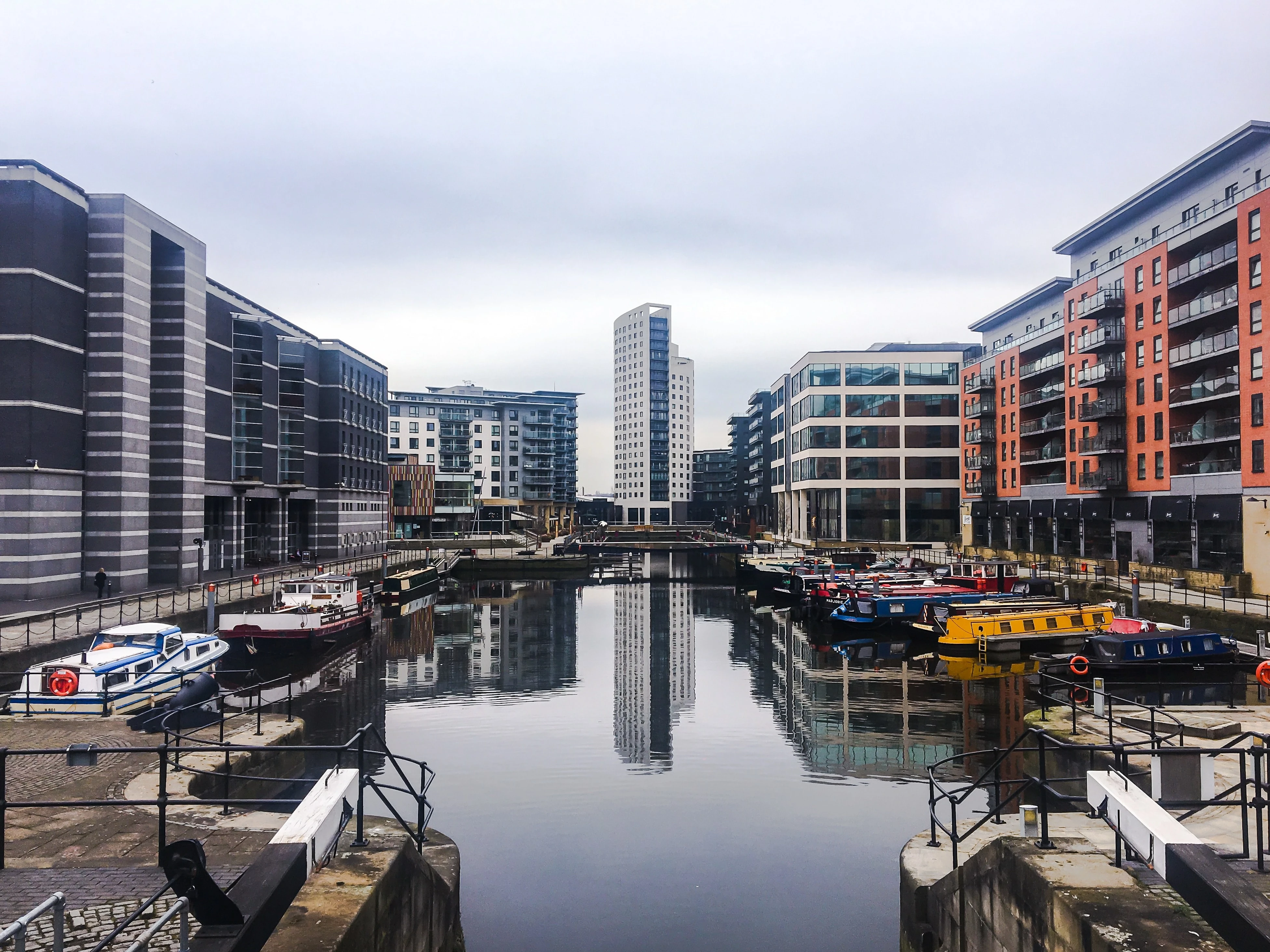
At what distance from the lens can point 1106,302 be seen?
58.3 metres

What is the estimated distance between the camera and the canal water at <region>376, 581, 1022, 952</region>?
14.2m

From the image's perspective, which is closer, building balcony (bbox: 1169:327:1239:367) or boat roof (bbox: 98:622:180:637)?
boat roof (bbox: 98:622:180:637)

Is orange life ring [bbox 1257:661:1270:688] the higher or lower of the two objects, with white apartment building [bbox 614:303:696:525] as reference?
lower

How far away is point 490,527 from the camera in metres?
124

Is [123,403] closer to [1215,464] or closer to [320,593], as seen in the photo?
[320,593]

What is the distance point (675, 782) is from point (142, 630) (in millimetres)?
17741

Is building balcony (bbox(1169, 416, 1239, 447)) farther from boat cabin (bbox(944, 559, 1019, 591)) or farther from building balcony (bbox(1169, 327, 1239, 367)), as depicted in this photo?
boat cabin (bbox(944, 559, 1019, 591))

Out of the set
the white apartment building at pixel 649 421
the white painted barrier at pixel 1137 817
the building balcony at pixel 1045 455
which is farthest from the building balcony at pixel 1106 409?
the white apartment building at pixel 649 421

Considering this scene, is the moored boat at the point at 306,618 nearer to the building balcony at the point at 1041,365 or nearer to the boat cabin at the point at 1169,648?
the boat cabin at the point at 1169,648

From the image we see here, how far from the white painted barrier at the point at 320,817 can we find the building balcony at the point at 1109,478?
60028 millimetres

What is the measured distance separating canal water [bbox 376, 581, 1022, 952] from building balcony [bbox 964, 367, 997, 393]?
52.2m

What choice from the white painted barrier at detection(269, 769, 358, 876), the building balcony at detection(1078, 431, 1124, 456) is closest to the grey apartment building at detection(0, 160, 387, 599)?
the white painted barrier at detection(269, 769, 358, 876)

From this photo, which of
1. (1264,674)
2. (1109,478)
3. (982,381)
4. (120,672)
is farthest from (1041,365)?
(120,672)

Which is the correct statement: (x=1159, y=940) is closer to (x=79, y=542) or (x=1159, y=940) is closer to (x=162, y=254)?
(x=79, y=542)
